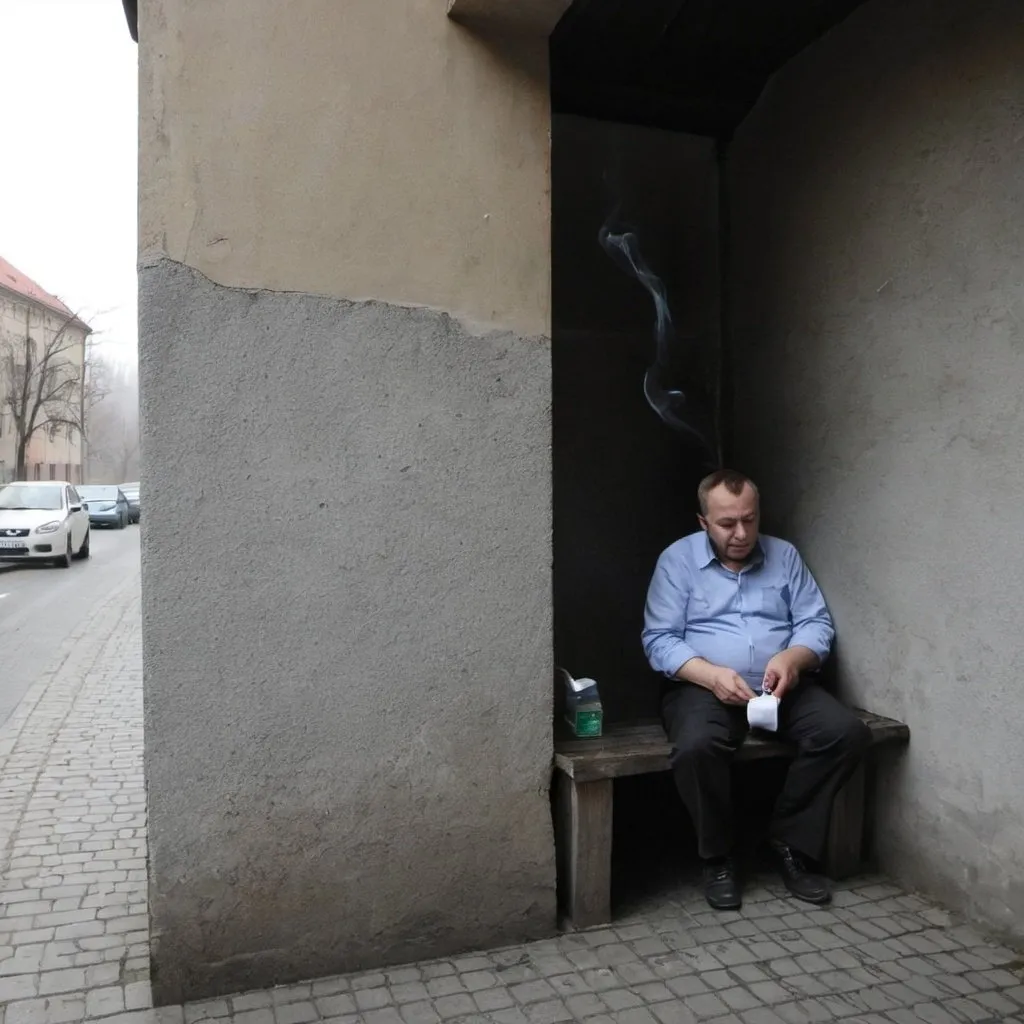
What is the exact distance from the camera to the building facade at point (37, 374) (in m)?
39.4

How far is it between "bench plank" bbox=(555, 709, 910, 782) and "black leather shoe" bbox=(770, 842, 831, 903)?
405mm

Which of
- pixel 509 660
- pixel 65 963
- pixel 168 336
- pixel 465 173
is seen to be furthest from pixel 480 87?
pixel 65 963

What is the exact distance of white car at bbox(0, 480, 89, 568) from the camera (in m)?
16.4

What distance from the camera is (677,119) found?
14.7 feet

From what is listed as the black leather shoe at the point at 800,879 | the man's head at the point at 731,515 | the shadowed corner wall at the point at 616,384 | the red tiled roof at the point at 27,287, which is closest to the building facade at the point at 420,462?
the black leather shoe at the point at 800,879

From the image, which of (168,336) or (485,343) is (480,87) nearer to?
(485,343)

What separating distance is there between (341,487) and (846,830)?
2433 millimetres

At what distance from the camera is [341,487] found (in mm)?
2979

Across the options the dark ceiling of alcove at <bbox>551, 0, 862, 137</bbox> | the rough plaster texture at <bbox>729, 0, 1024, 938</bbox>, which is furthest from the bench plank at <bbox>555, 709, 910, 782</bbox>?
the dark ceiling of alcove at <bbox>551, 0, 862, 137</bbox>

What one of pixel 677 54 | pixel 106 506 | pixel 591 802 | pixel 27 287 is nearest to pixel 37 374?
pixel 106 506

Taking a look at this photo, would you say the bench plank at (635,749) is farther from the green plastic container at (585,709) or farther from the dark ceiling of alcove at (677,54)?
the dark ceiling of alcove at (677,54)

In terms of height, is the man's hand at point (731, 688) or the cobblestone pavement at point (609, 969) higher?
the man's hand at point (731, 688)

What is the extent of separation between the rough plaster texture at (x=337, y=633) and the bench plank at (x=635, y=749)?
0.15 meters

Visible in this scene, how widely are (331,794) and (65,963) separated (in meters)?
1.08
